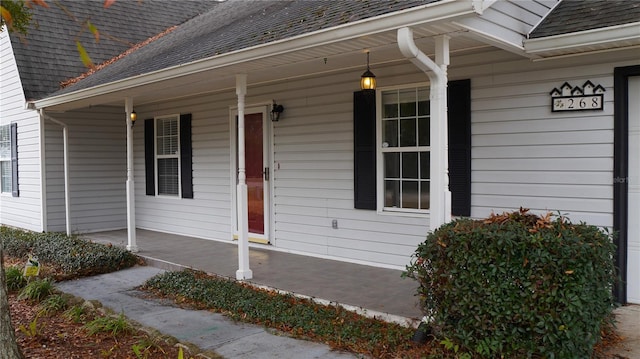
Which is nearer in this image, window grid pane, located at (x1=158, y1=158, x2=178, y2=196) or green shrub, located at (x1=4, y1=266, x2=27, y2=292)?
green shrub, located at (x1=4, y1=266, x2=27, y2=292)

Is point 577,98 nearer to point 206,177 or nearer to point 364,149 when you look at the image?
point 364,149

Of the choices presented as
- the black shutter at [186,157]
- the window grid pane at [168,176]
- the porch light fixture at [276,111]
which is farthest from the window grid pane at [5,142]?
the porch light fixture at [276,111]

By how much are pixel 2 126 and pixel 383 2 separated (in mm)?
10193

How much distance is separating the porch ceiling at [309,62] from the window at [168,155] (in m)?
1.09

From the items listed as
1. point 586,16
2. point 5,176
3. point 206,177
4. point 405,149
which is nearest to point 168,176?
point 206,177

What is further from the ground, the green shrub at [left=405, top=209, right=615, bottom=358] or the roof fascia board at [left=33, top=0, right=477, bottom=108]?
→ the roof fascia board at [left=33, top=0, right=477, bottom=108]

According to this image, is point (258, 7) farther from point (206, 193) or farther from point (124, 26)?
point (124, 26)

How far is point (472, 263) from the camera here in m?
3.39

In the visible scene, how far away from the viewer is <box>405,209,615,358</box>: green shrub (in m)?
3.16

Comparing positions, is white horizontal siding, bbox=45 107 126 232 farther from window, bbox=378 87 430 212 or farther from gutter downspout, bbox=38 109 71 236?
window, bbox=378 87 430 212

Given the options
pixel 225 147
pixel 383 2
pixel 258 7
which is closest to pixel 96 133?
pixel 225 147

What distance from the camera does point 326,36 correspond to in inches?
171

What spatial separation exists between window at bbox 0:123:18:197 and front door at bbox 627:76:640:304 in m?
11.0

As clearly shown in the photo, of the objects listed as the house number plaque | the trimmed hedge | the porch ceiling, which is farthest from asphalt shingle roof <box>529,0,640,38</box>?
the trimmed hedge
